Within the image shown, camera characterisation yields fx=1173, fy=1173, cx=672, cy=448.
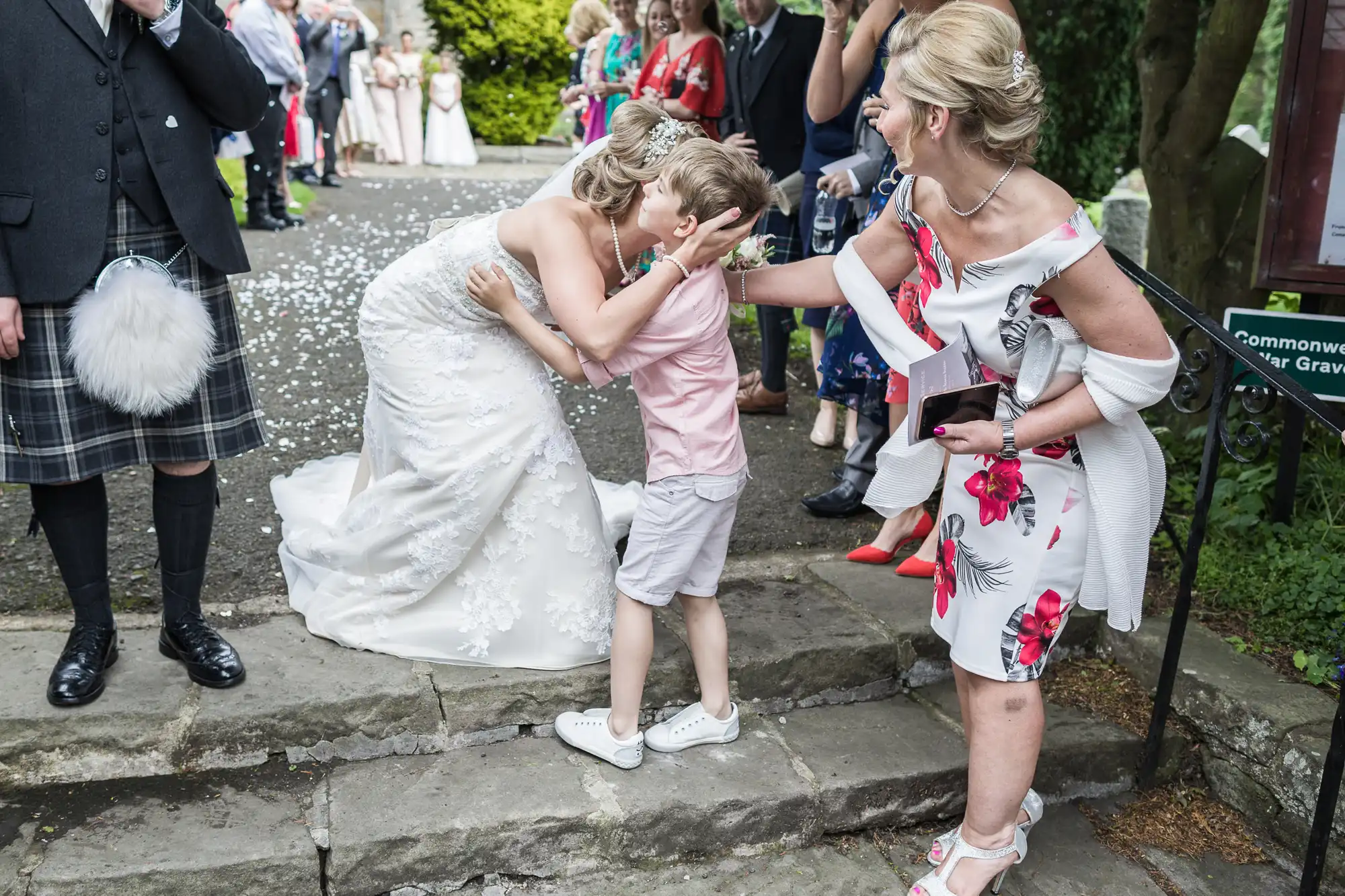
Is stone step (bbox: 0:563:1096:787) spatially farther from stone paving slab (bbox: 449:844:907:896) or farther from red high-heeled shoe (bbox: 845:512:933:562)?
stone paving slab (bbox: 449:844:907:896)

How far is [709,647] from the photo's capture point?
3.00 metres

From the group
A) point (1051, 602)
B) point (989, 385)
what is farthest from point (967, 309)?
point (1051, 602)

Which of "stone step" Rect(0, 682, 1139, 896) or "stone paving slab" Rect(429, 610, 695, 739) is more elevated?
"stone paving slab" Rect(429, 610, 695, 739)

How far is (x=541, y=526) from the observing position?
318 centimetres

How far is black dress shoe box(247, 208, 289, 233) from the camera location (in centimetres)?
905

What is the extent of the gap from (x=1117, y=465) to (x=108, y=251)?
2307 millimetres

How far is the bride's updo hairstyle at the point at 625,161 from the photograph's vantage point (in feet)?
9.16

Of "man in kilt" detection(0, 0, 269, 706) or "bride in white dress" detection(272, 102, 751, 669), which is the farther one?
"bride in white dress" detection(272, 102, 751, 669)

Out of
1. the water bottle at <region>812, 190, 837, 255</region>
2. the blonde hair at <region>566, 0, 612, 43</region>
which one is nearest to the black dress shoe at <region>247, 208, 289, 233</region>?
the blonde hair at <region>566, 0, 612, 43</region>

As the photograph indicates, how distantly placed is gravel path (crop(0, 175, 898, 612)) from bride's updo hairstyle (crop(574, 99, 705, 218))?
1541 millimetres

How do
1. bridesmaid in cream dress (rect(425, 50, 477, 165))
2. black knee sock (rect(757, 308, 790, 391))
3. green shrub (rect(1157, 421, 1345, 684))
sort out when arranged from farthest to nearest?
bridesmaid in cream dress (rect(425, 50, 477, 165)) → black knee sock (rect(757, 308, 790, 391)) → green shrub (rect(1157, 421, 1345, 684))

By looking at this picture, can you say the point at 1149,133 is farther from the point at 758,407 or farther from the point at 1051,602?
the point at 1051,602

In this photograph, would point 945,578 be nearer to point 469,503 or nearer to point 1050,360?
point 1050,360

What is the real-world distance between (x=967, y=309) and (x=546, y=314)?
125 cm
